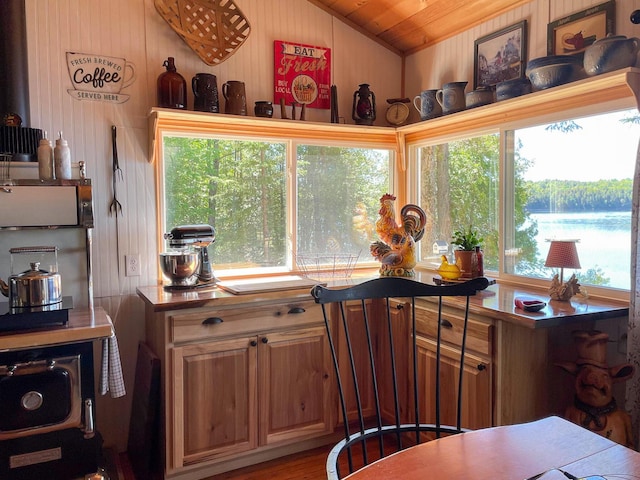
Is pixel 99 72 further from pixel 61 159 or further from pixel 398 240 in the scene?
pixel 398 240

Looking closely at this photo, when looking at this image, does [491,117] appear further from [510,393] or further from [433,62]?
[510,393]

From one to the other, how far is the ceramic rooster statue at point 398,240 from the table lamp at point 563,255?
2.80 ft

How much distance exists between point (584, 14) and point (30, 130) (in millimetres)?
2480

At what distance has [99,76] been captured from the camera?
8.09 feet

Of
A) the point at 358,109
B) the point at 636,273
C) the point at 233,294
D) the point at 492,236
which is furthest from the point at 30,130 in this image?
the point at 636,273

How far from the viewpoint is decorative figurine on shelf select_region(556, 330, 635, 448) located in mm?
1845

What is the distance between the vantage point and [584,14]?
2.18 meters

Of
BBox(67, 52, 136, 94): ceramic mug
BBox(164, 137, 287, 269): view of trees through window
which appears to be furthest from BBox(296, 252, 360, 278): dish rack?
BBox(67, 52, 136, 94): ceramic mug

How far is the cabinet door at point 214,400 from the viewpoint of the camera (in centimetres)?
219

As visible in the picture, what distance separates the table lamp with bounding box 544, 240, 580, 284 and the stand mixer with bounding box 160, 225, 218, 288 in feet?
5.26

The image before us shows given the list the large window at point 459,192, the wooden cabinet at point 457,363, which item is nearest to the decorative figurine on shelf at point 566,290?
the wooden cabinet at point 457,363

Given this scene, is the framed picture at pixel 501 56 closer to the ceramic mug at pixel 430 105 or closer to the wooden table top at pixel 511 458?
the ceramic mug at pixel 430 105

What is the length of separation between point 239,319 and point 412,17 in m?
2.02

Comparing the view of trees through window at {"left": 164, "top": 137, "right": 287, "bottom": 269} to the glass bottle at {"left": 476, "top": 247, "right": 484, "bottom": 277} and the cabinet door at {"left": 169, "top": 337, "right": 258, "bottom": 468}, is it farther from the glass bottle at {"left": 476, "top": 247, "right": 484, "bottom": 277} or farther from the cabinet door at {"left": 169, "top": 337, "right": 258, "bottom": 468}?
the glass bottle at {"left": 476, "top": 247, "right": 484, "bottom": 277}
